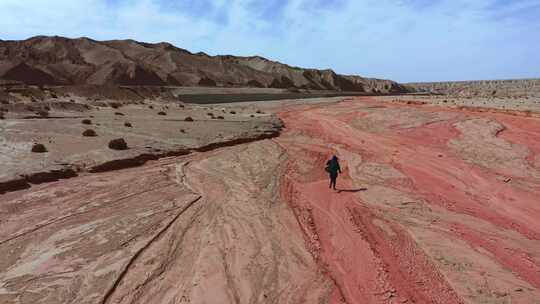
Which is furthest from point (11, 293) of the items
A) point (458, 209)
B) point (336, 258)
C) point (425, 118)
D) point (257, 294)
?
point (425, 118)

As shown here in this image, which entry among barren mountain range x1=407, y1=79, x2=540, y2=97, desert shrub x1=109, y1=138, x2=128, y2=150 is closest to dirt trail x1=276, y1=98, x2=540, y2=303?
desert shrub x1=109, y1=138, x2=128, y2=150

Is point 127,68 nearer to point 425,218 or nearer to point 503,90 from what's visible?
point 425,218

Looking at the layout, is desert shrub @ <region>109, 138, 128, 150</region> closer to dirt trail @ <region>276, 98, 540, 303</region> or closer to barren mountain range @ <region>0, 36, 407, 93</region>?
dirt trail @ <region>276, 98, 540, 303</region>

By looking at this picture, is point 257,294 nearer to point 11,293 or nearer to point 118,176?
point 11,293

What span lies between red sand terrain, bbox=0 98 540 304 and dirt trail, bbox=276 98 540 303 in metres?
0.05

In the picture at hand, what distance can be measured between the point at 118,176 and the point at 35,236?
A: 627 centimetres

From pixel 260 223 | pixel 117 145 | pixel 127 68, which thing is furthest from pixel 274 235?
pixel 127 68

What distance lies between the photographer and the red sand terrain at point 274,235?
8.00 meters

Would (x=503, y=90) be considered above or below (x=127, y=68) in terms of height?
below

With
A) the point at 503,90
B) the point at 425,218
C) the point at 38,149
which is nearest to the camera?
the point at 425,218

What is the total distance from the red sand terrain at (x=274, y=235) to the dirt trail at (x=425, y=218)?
0.05 meters

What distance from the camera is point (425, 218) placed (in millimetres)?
12461

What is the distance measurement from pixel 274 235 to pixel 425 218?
483cm

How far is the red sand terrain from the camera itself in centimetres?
800
